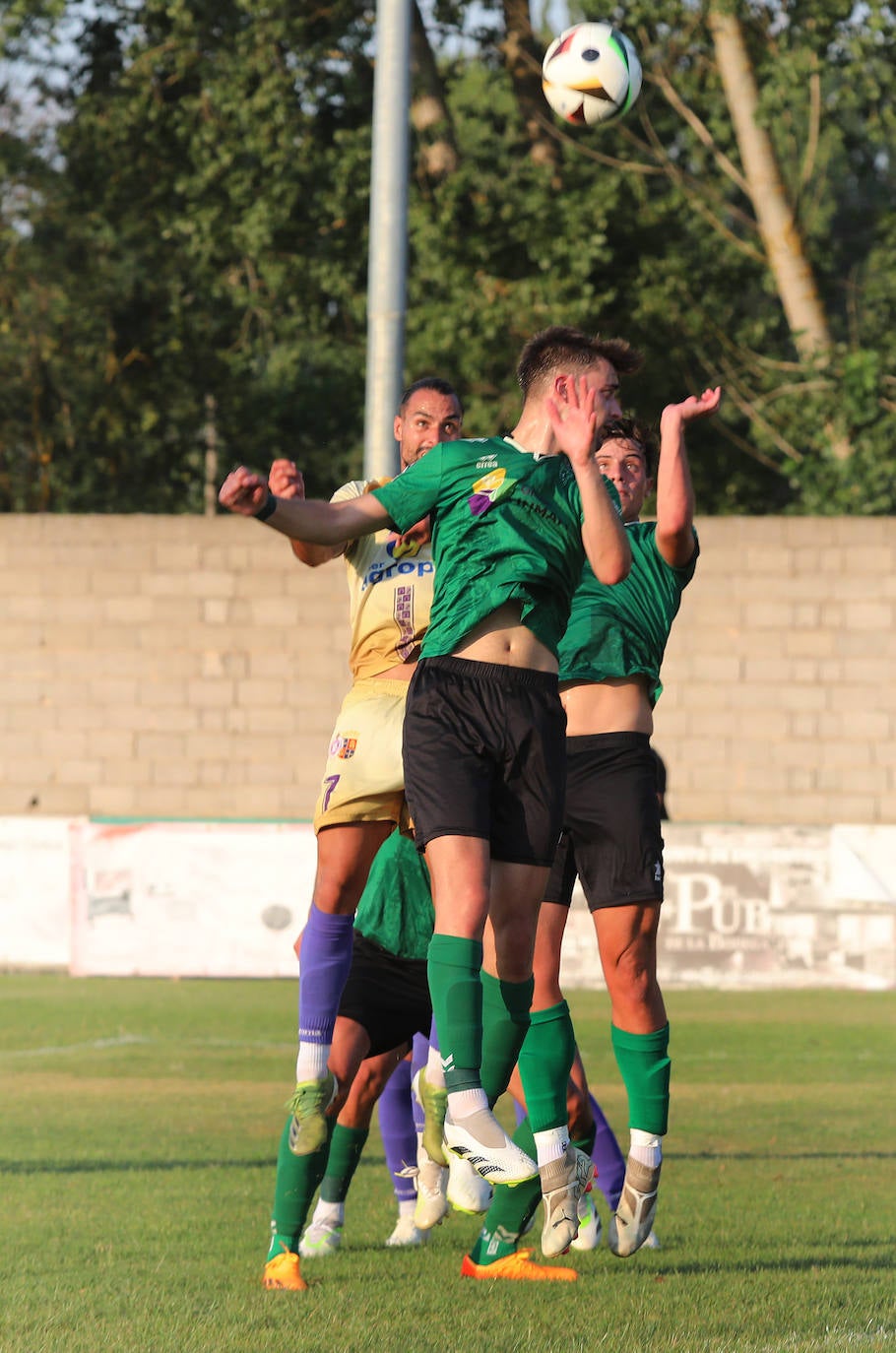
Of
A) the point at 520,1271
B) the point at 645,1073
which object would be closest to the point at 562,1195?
the point at 520,1271

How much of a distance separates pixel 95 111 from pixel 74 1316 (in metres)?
18.8

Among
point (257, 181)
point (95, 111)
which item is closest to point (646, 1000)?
point (257, 181)

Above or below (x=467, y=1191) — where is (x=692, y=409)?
above

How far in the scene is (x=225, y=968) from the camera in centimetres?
1220

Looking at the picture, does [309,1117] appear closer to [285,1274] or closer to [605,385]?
[285,1274]

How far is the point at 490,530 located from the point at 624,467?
1.23m

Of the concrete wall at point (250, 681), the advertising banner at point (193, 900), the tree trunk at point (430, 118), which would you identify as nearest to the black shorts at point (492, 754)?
the advertising banner at point (193, 900)

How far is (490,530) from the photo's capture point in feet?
14.1

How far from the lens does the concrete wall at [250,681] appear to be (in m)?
14.6

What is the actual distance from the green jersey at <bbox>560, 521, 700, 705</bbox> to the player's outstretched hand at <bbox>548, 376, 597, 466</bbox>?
883 mm

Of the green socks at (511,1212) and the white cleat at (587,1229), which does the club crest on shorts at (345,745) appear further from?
the white cleat at (587,1229)

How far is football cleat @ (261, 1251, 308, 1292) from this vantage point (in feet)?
15.4

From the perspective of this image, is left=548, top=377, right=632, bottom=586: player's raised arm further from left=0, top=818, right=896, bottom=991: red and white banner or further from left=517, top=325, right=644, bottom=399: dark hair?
left=0, top=818, right=896, bottom=991: red and white banner

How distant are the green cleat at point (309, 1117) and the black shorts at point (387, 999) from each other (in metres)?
0.34
